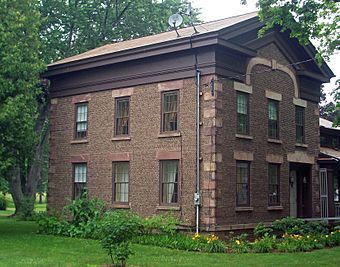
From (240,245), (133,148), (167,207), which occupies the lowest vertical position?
(240,245)

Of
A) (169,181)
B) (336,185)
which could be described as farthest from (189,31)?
Result: (336,185)

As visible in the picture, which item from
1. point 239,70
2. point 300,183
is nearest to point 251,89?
point 239,70

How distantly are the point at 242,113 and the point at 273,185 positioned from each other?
3.72 m

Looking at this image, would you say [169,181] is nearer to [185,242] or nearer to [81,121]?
[185,242]

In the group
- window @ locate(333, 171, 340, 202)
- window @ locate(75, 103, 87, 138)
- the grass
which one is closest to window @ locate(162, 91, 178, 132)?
window @ locate(75, 103, 87, 138)

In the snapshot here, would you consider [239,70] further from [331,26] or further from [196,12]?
[196,12]

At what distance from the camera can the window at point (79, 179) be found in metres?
25.2

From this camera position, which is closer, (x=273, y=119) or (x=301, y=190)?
(x=273, y=119)

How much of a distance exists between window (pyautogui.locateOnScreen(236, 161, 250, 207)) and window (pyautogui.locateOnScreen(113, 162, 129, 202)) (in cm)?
491

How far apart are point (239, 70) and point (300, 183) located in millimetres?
7613

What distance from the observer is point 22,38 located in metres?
22.7

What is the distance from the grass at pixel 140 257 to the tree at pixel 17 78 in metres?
4.38

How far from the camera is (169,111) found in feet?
72.2

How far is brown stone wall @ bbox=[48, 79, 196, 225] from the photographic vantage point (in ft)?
69.1
